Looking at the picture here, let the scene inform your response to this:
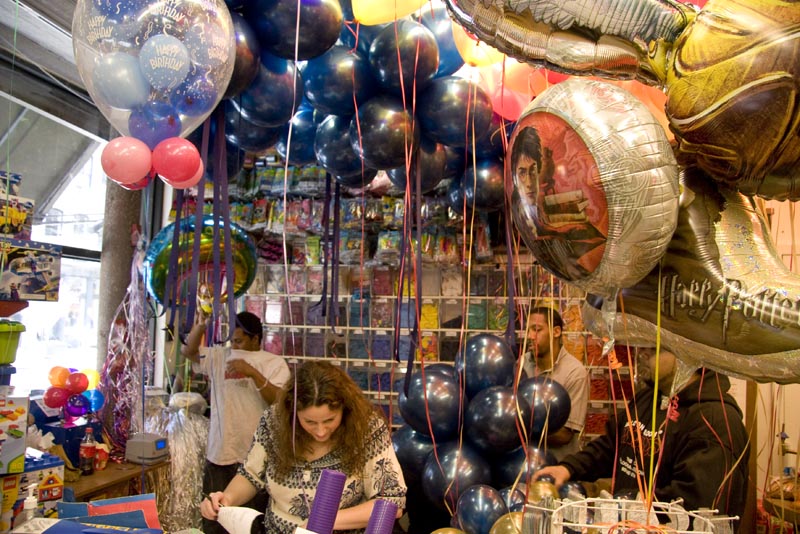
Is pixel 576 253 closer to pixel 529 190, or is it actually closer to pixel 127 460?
pixel 529 190

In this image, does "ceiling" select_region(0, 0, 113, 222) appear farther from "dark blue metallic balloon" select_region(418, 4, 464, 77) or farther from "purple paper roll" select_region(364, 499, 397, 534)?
"purple paper roll" select_region(364, 499, 397, 534)

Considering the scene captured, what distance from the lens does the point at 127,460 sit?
103 inches

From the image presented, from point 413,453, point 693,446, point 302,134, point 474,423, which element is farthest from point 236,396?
point 693,446

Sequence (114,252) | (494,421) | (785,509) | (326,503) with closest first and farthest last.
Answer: (326,503), (785,509), (494,421), (114,252)

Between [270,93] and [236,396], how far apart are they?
4.68ft

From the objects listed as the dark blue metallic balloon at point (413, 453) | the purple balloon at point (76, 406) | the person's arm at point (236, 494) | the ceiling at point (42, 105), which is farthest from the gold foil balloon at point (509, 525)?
the ceiling at point (42, 105)

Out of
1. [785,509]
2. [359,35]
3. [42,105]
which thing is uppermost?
[42,105]

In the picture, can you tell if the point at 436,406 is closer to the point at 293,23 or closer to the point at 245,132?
the point at 245,132

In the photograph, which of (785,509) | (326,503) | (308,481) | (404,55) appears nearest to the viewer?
(326,503)

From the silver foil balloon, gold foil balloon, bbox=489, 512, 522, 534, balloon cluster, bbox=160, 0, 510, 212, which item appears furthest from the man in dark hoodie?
balloon cluster, bbox=160, 0, 510, 212

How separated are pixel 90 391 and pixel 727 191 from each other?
106 inches

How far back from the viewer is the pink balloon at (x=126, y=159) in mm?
1425

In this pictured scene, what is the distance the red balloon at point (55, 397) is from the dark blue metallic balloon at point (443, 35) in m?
1.98

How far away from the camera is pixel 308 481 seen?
157 centimetres
